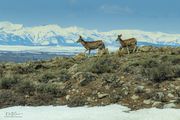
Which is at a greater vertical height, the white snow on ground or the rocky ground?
the rocky ground

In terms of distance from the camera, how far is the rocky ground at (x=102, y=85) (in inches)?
786

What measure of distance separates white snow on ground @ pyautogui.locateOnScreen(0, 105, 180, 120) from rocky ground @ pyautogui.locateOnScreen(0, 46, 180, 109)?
65cm

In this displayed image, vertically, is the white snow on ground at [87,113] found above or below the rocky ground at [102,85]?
below

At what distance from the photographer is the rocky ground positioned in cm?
1995

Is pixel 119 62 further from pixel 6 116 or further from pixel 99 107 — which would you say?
pixel 6 116

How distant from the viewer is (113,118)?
58.8ft

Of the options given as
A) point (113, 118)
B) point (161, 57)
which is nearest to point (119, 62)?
point (161, 57)

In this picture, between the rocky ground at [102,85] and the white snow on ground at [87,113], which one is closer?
the white snow on ground at [87,113]

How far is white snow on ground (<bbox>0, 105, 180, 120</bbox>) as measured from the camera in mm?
17969

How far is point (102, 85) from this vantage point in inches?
843

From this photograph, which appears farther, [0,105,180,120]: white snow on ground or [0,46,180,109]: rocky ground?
[0,46,180,109]: rocky ground

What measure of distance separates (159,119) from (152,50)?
557 inches

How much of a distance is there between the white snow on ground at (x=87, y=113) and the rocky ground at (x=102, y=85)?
652 millimetres

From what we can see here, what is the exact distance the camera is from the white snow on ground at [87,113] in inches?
707
